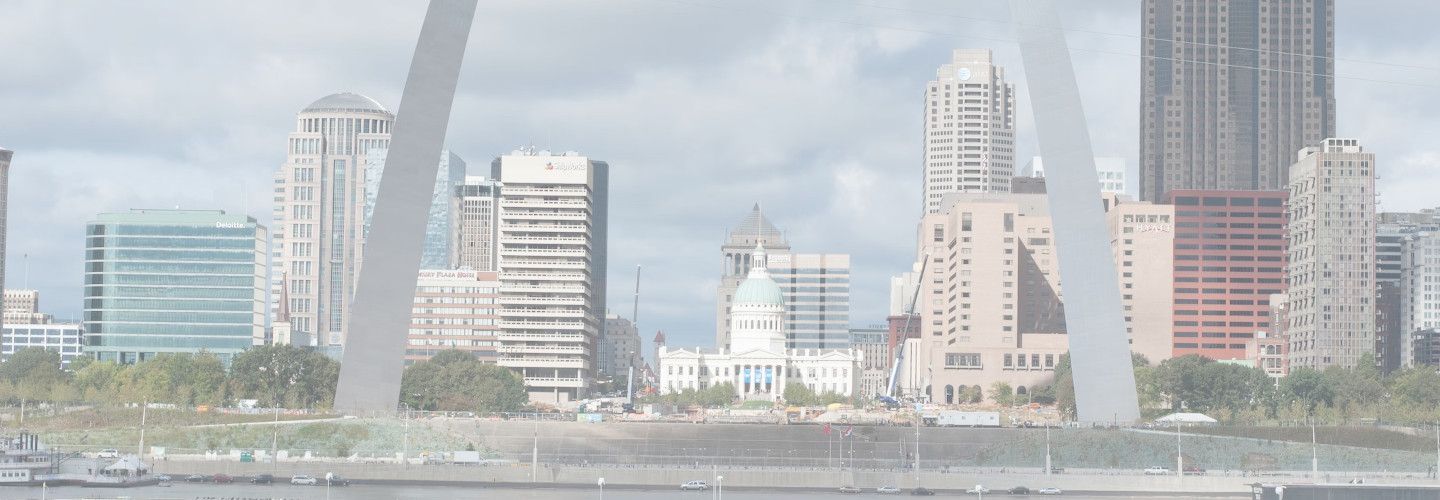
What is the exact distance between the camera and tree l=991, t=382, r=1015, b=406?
551 ft

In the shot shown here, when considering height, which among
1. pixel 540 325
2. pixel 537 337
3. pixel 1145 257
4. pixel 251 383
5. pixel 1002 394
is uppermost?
pixel 1145 257

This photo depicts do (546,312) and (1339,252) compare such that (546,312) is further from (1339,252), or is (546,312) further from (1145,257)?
(1339,252)

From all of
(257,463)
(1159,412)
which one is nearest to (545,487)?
(257,463)

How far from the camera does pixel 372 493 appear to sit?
72.9 m

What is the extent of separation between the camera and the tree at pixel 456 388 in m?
127

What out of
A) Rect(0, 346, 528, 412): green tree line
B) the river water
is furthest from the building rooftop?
the river water

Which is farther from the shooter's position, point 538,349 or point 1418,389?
point 538,349

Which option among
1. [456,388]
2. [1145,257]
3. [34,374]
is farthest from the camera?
[1145,257]

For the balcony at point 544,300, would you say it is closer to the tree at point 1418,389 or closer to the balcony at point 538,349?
the balcony at point 538,349

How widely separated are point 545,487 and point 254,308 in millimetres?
121504

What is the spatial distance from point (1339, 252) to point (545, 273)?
75.5 meters

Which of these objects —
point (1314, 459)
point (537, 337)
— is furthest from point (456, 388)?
point (537, 337)

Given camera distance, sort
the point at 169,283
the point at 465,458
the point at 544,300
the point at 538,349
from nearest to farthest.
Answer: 1. the point at 465,458
2. the point at 169,283
3. the point at 544,300
4. the point at 538,349

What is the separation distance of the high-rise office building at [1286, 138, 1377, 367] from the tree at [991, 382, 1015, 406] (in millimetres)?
25856
